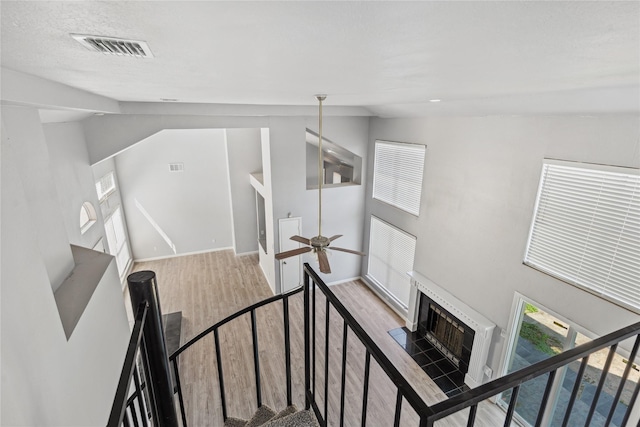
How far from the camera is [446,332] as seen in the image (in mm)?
5801

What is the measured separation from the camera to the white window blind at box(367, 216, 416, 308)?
6.73 m

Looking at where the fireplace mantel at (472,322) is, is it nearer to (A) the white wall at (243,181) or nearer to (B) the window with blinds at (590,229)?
(B) the window with blinds at (590,229)

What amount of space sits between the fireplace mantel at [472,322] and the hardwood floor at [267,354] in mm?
470

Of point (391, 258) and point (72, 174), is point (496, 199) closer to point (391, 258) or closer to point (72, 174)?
point (391, 258)

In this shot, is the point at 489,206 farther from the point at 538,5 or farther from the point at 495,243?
the point at 538,5

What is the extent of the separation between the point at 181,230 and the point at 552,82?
956 cm

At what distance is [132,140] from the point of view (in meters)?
5.41

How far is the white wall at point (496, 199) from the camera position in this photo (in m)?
3.51

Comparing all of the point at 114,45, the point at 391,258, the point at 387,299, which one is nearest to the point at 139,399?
the point at 114,45

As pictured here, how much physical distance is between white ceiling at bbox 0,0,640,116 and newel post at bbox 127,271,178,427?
1.03m

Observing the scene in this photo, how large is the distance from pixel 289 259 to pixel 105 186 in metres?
4.86

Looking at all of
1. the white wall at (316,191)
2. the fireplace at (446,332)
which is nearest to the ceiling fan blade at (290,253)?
the white wall at (316,191)

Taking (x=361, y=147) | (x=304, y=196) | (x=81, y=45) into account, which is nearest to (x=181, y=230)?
(x=304, y=196)

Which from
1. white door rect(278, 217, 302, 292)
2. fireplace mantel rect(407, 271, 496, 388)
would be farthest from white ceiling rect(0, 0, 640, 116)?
white door rect(278, 217, 302, 292)
